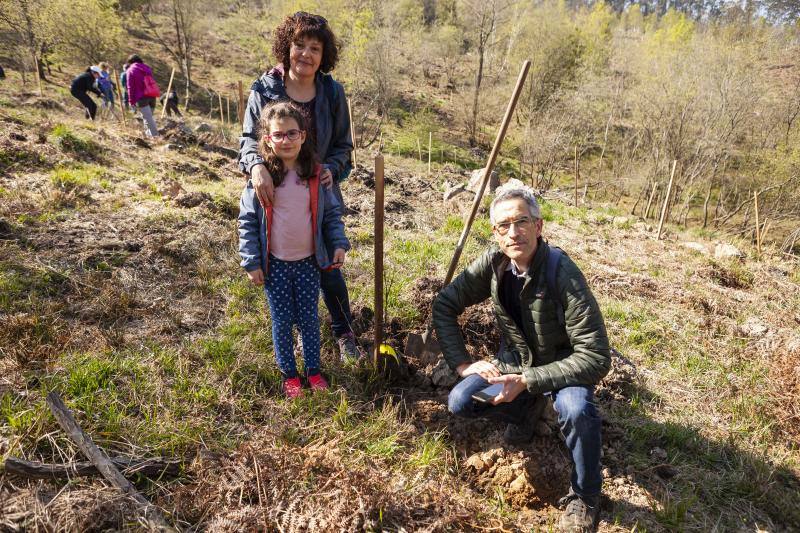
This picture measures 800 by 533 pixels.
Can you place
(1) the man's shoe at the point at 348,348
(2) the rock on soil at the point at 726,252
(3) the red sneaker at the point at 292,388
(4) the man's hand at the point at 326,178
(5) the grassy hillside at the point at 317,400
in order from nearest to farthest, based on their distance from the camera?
(5) the grassy hillside at the point at 317,400
(4) the man's hand at the point at 326,178
(3) the red sneaker at the point at 292,388
(1) the man's shoe at the point at 348,348
(2) the rock on soil at the point at 726,252

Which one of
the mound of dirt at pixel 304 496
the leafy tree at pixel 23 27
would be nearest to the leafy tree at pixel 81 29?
the leafy tree at pixel 23 27

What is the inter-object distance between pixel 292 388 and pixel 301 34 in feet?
6.80

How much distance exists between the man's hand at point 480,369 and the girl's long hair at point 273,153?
136 centimetres

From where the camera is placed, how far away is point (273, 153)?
2.24 m

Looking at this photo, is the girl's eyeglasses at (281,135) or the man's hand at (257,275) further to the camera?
the man's hand at (257,275)

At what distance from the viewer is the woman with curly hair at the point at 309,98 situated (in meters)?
2.36

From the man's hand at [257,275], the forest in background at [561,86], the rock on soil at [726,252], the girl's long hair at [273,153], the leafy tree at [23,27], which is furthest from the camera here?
the forest in background at [561,86]

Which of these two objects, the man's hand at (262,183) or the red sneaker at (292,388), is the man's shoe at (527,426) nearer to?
the red sneaker at (292,388)

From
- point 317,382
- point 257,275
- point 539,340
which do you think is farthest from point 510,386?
point 257,275

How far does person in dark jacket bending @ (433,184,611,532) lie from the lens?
1.98 m

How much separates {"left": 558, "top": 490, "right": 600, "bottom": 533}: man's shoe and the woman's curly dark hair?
279 cm

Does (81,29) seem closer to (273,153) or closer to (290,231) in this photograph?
(273,153)

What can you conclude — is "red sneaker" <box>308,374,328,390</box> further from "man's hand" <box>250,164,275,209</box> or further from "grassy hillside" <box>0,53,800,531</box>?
"man's hand" <box>250,164,275,209</box>

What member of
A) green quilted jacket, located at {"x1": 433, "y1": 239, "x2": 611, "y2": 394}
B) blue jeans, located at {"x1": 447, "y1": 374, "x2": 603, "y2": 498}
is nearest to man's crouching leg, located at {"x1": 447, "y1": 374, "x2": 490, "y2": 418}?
Answer: green quilted jacket, located at {"x1": 433, "y1": 239, "x2": 611, "y2": 394}
